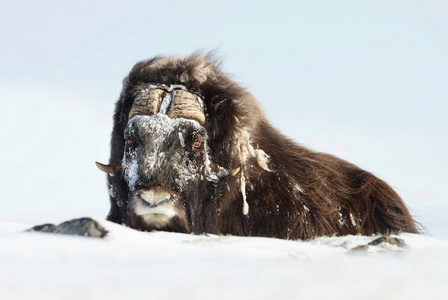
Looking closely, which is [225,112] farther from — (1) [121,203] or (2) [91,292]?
(2) [91,292]

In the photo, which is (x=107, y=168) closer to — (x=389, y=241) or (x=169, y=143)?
(x=169, y=143)

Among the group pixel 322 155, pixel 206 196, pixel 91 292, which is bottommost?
pixel 91 292

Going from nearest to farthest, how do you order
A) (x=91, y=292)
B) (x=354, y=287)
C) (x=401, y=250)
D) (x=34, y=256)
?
(x=91, y=292) → (x=354, y=287) → (x=34, y=256) → (x=401, y=250)

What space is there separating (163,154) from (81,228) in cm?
171

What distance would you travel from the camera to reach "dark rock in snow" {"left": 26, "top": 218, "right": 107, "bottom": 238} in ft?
9.86

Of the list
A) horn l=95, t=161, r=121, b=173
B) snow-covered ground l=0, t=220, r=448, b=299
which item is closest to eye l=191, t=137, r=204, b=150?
horn l=95, t=161, r=121, b=173

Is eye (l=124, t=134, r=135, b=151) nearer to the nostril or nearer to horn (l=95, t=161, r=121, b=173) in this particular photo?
horn (l=95, t=161, r=121, b=173)

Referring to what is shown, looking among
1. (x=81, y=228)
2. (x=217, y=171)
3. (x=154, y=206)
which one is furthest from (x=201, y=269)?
(x=217, y=171)

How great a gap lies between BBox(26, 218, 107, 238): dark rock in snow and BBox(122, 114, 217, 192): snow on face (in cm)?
149

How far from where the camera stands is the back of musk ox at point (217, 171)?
4.71 metres

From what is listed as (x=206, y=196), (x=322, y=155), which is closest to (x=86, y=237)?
(x=206, y=196)

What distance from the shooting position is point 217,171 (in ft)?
16.7

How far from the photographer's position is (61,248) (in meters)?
2.78

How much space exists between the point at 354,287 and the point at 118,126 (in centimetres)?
351
